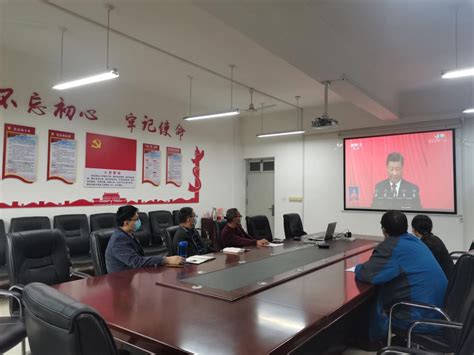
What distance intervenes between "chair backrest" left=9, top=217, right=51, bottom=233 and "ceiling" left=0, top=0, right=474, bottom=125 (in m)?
2.15

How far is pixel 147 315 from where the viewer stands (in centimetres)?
156

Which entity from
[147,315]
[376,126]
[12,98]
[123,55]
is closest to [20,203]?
[12,98]

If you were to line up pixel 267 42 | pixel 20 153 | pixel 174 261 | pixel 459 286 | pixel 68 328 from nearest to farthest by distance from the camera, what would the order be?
pixel 68 328, pixel 459 286, pixel 174 261, pixel 267 42, pixel 20 153

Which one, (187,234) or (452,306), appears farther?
(187,234)

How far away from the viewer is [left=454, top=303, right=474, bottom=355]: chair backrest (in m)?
1.17

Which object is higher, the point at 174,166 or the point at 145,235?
the point at 174,166

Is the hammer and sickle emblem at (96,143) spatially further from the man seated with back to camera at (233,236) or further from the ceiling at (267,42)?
the man seated with back to camera at (233,236)

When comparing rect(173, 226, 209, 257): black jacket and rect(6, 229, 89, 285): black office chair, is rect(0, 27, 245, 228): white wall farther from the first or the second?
rect(173, 226, 209, 257): black jacket

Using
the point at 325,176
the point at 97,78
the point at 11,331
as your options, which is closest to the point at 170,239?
the point at 11,331

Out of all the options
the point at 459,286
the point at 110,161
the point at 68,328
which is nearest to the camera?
the point at 68,328

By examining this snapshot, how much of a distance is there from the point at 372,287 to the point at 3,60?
502 cm

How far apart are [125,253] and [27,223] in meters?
2.51

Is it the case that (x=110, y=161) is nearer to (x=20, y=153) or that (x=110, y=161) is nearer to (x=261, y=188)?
(x=20, y=153)

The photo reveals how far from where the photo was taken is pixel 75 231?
4.79m
